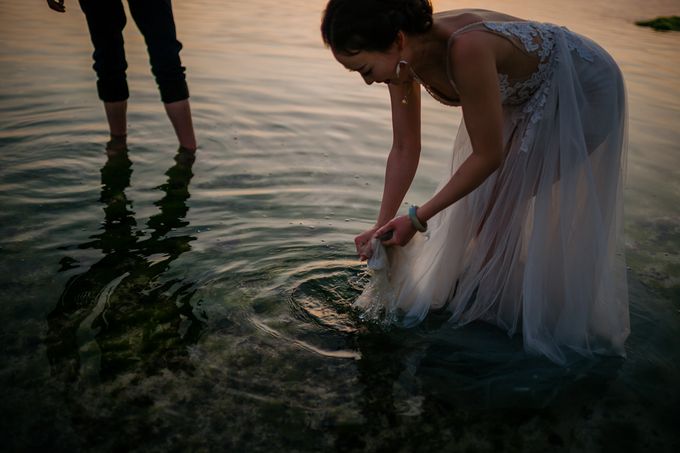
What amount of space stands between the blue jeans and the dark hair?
228cm

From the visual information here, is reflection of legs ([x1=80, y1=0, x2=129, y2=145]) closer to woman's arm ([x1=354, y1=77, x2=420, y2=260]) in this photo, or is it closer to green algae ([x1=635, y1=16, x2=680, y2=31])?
woman's arm ([x1=354, y1=77, x2=420, y2=260])

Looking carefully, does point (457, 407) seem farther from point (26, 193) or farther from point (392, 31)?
point (26, 193)

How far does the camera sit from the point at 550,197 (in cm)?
258

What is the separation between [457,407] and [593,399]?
52 cm

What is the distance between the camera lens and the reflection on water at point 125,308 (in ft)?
7.75

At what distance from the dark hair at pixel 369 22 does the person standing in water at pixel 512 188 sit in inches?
0.5

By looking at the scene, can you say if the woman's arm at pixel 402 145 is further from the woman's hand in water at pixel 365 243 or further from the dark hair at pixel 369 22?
the dark hair at pixel 369 22

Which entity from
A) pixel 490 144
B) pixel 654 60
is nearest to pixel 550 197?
pixel 490 144

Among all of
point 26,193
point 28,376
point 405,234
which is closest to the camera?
point 28,376

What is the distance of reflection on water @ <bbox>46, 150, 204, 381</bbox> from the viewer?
2.36 meters

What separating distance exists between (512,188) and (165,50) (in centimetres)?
253

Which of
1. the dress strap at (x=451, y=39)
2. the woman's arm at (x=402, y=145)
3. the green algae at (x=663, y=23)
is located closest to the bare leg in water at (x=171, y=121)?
the woman's arm at (x=402, y=145)

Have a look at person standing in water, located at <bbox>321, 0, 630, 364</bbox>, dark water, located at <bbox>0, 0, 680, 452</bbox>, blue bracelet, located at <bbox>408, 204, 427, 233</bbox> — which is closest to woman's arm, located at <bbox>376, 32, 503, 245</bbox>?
person standing in water, located at <bbox>321, 0, 630, 364</bbox>

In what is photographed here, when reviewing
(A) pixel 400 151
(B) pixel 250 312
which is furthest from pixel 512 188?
(B) pixel 250 312
